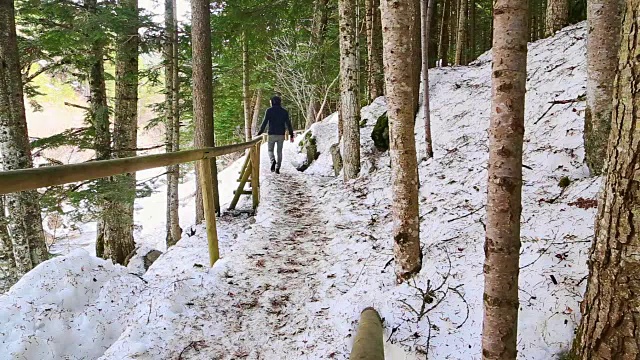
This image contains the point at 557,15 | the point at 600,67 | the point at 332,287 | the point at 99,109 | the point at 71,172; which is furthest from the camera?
the point at 557,15

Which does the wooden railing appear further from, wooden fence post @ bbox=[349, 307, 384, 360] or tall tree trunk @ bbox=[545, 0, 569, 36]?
tall tree trunk @ bbox=[545, 0, 569, 36]

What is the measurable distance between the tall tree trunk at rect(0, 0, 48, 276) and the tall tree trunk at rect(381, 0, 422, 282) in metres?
5.18

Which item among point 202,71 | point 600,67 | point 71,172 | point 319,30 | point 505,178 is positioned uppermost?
point 319,30

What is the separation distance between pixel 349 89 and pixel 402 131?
488 centimetres

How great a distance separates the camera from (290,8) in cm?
1022

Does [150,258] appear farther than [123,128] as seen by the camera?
Yes

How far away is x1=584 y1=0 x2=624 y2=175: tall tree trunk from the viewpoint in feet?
11.9

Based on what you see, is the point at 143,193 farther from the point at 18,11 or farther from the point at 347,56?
the point at 347,56

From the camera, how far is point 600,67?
12.2 ft

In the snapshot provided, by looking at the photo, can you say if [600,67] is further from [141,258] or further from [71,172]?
[141,258]

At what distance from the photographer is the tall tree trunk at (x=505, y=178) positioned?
2.01m

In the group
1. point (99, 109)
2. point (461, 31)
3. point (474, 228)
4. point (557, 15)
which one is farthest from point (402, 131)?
point (461, 31)

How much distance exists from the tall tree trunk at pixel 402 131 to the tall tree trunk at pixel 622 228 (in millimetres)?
1834

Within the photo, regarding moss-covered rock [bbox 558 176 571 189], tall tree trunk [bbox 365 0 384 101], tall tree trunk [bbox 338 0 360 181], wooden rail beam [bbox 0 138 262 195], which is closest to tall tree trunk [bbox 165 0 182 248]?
tall tree trunk [bbox 338 0 360 181]
